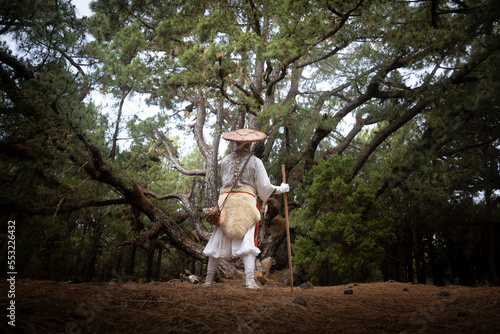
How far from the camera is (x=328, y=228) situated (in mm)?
5918

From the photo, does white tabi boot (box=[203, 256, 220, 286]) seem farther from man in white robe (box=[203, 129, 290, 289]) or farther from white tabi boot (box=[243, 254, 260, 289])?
white tabi boot (box=[243, 254, 260, 289])

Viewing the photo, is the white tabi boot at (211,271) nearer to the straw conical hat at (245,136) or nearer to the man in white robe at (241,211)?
the man in white robe at (241,211)

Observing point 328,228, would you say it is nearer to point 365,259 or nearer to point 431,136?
point 365,259

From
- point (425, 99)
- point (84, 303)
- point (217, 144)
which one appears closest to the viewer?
point (84, 303)

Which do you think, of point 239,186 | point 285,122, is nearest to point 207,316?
point 239,186

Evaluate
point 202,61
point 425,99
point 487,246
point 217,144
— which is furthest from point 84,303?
point 487,246

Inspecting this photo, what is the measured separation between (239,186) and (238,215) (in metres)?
0.47

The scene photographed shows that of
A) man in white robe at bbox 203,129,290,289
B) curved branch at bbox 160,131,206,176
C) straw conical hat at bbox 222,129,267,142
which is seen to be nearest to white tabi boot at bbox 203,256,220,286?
man in white robe at bbox 203,129,290,289

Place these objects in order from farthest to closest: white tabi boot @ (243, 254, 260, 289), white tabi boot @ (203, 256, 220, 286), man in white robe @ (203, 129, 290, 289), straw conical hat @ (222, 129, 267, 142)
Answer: straw conical hat @ (222, 129, 267, 142) → white tabi boot @ (203, 256, 220, 286) → man in white robe @ (203, 129, 290, 289) → white tabi boot @ (243, 254, 260, 289)

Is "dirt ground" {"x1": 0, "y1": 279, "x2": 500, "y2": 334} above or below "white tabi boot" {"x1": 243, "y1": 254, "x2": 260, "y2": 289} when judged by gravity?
below

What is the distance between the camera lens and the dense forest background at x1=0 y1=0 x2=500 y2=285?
167 inches

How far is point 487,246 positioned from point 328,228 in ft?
16.0

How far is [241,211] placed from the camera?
4.21 m

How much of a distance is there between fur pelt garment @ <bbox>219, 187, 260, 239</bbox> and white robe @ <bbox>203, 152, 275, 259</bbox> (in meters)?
0.12
